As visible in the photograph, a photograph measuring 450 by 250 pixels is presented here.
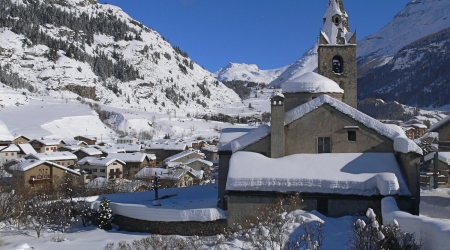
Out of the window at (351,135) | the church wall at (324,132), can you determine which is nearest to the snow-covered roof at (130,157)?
the church wall at (324,132)

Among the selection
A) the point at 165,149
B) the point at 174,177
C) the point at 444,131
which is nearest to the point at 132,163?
the point at 174,177

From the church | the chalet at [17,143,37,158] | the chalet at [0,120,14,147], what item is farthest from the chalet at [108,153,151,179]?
the church

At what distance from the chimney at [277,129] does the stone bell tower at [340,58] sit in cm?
1040

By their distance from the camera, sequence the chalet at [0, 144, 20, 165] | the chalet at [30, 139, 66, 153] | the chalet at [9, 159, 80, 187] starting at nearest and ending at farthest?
the chalet at [9, 159, 80, 187] → the chalet at [0, 144, 20, 165] → the chalet at [30, 139, 66, 153]

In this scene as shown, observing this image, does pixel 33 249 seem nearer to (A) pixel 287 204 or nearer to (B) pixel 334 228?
(A) pixel 287 204

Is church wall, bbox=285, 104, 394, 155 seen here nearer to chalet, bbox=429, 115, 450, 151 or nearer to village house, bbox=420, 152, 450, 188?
chalet, bbox=429, 115, 450, 151

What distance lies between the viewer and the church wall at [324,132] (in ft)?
56.9

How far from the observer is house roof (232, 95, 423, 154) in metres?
17.0

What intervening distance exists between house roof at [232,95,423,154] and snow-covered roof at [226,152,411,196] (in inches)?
32.7

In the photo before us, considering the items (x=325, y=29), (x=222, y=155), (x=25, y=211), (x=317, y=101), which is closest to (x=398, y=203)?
(x=317, y=101)

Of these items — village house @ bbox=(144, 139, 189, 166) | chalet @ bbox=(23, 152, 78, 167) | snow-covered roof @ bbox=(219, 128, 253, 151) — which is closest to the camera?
snow-covered roof @ bbox=(219, 128, 253, 151)

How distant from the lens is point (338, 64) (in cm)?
2712

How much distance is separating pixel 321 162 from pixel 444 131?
9.71 m

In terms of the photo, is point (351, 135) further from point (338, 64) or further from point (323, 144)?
point (338, 64)
